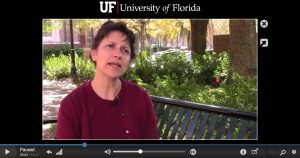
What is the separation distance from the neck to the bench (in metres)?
0.29

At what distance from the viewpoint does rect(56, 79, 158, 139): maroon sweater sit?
6.47 feet

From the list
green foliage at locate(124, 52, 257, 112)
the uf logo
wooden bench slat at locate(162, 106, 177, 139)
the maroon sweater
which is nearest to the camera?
the uf logo

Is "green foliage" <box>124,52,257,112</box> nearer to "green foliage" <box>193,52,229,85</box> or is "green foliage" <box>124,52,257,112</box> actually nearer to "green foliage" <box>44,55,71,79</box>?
"green foliage" <box>193,52,229,85</box>

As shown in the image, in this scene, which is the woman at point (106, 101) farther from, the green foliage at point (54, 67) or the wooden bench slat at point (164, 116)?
the wooden bench slat at point (164, 116)

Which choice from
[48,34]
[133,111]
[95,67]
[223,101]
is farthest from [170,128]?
[48,34]

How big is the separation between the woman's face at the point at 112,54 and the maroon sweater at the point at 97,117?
0.31 feet

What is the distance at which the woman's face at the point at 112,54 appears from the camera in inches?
78.5

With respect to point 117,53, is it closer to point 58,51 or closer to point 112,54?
point 112,54

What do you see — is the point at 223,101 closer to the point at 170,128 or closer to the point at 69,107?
the point at 170,128

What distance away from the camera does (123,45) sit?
79.4 inches

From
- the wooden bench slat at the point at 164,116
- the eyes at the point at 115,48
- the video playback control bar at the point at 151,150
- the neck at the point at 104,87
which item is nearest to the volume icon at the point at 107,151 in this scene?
the video playback control bar at the point at 151,150

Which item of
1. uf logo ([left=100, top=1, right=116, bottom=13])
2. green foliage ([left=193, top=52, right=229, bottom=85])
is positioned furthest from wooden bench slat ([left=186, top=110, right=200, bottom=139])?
uf logo ([left=100, top=1, right=116, bottom=13])

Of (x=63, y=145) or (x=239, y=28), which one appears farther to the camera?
(x=239, y=28)
